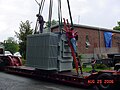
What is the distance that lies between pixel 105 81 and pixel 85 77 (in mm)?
1348

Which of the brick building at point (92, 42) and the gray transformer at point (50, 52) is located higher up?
the brick building at point (92, 42)

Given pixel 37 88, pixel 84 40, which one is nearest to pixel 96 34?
pixel 84 40

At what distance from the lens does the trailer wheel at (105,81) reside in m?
9.47

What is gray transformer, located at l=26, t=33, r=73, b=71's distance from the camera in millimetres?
12281

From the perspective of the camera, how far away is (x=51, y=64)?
12.4 m

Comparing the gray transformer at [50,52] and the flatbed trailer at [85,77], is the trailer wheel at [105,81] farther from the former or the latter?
the gray transformer at [50,52]

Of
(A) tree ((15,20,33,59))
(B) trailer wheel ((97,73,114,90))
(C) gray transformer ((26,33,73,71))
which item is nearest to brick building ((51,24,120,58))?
(A) tree ((15,20,33,59))

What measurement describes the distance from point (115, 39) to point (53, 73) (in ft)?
86.9

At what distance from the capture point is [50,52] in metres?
12.3

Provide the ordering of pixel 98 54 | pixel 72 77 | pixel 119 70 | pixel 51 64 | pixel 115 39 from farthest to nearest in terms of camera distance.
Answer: pixel 115 39 → pixel 98 54 → pixel 51 64 → pixel 72 77 → pixel 119 70

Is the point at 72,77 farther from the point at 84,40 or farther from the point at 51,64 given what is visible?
the point at 84,40

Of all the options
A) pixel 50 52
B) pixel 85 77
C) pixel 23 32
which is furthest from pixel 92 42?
pixel 85 77
